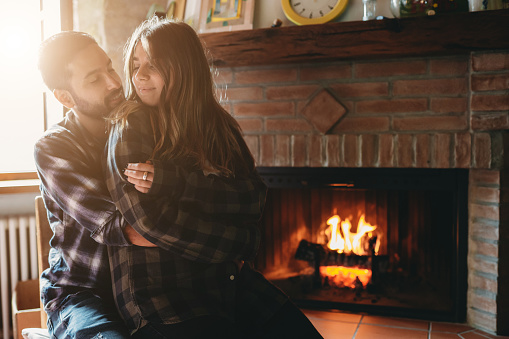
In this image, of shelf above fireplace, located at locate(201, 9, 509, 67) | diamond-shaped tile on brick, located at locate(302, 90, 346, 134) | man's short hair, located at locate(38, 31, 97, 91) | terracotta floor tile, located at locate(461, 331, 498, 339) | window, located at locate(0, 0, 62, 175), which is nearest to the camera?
man's short hair, located at locate(38, 31, 97, 91)

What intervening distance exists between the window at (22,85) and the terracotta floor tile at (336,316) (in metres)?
1.59

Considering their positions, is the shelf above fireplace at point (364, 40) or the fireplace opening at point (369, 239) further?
the fireplace opening at point (369, 239)

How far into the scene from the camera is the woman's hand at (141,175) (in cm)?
102

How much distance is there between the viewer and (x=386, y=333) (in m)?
1.91

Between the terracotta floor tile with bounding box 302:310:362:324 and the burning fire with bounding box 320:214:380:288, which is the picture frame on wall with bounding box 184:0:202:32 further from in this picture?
the terracotta floor tile with bounding box 302:310:362:324

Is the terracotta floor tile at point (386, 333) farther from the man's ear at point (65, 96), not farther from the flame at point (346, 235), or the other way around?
the man's ear at point (65, 96)

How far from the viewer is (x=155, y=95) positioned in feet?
3.84

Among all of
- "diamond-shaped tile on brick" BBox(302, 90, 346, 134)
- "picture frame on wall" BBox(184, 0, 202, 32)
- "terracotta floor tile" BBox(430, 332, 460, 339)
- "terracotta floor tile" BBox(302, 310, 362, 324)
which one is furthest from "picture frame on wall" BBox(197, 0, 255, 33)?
"terracotta floor tile" BBox(430, 332, 460, 339)

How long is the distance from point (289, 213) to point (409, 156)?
67 cm

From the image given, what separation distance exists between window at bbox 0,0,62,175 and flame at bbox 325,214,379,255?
58.3 inches

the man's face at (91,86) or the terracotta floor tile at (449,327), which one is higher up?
the man's face at (91,86)

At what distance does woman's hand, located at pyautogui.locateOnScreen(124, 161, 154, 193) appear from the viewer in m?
1.02

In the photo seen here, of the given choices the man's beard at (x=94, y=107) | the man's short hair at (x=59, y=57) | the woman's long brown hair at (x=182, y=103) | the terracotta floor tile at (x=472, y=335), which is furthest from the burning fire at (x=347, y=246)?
the man's short hair at (x=59, y=57)

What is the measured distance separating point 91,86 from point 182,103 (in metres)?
0.30
